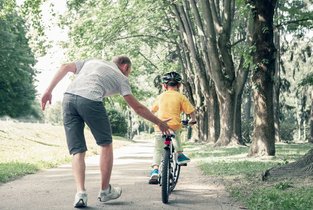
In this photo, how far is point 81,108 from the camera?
5887mm

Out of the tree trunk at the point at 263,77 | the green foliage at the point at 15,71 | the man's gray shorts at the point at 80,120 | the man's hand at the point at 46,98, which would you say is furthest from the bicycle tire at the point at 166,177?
the green foliage at the point at 15,71

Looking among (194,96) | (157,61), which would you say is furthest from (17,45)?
(194,96)

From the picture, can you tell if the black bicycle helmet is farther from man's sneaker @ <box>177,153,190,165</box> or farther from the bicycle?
man's sneaker @ <box>177,153,190,165</box>

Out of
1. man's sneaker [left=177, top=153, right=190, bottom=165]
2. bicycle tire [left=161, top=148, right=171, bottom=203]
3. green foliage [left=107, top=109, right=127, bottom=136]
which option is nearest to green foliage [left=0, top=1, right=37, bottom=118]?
green foliage [left=107, top=109, right=127, bottom=136]

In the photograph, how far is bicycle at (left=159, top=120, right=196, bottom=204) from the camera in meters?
6.32

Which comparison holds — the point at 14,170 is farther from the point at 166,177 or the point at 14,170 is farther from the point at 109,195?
the point at 166,177

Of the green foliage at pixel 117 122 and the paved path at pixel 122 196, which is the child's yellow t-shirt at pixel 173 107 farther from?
the green foliage at pixel 117 122

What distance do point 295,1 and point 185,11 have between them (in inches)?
380

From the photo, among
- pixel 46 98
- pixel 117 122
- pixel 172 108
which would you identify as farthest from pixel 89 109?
pixel 117 122

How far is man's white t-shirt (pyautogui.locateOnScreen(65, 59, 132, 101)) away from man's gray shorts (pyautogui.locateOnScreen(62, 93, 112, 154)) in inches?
3.3

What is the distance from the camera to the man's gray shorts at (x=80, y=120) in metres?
5.90

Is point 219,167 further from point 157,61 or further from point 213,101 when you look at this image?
point 157,61

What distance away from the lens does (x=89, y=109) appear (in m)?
5.90

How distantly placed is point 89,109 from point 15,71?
39066 mm
